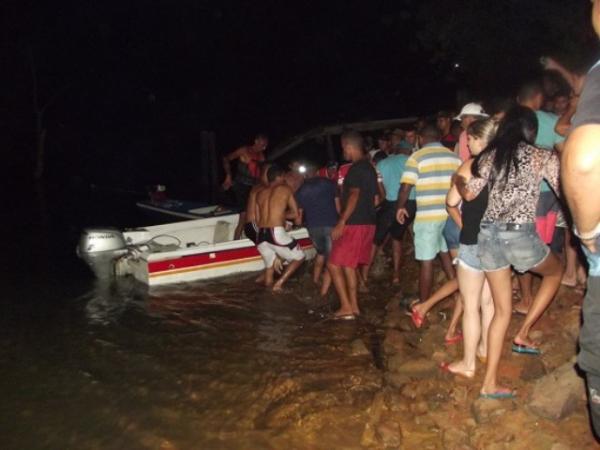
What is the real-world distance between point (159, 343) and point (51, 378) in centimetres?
120

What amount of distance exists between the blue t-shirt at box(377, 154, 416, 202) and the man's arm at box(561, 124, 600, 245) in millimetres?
5513

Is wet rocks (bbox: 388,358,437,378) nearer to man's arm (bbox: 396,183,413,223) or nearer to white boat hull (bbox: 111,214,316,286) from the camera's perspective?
man's arm (bbox: 396,183,413,223)

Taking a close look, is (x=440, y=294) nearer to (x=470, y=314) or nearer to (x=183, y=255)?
(x=470, y=314)

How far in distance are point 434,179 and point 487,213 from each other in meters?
1.90

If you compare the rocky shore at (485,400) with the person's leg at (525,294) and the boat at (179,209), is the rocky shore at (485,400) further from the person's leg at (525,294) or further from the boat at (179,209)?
the boat at (179,209)

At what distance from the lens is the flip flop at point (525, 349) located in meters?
4.44

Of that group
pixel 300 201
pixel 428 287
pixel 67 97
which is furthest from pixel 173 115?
pixel 428 287

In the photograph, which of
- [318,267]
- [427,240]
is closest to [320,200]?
[318,267]

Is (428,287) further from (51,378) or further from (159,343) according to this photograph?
(51,378)

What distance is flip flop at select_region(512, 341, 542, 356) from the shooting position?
4438 millimetres

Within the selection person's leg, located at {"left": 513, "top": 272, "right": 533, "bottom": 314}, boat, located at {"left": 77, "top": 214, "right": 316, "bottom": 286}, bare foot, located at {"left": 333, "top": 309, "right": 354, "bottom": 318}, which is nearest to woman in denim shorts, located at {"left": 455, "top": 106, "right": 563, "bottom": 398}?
person's leg, located at {"left": 513, "top": 272, "right": 533, "bottom": 314}

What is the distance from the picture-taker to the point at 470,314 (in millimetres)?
4152

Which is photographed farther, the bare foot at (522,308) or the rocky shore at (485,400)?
the bare foot at (522,308)

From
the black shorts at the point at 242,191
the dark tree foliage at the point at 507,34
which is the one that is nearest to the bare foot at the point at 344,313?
the black shorts at the point at 242,191
